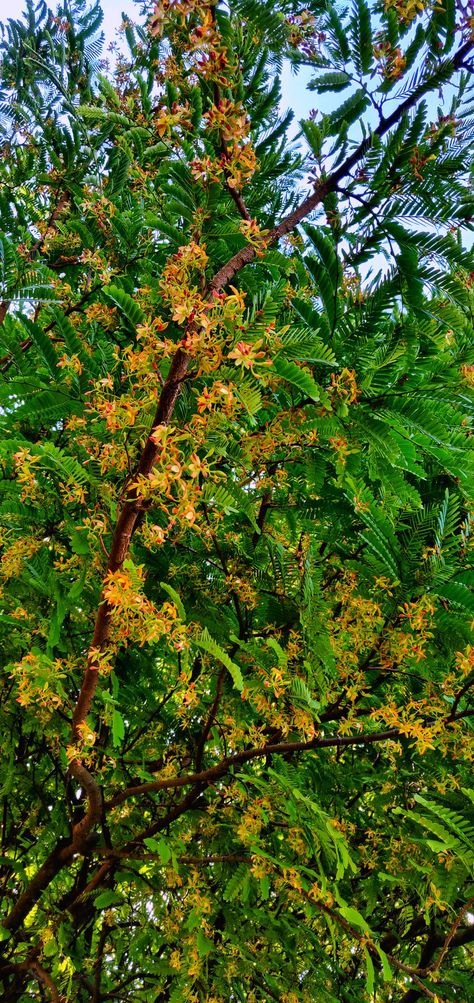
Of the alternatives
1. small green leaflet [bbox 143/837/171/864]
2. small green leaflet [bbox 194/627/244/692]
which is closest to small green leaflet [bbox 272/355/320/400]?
Result: small green leaflet [bbox 194/627/244/692]

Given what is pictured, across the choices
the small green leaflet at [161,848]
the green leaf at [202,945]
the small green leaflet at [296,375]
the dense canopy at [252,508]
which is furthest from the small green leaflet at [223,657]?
the green leaf at [202,945]

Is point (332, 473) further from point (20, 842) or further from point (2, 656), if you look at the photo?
point (20, 842)

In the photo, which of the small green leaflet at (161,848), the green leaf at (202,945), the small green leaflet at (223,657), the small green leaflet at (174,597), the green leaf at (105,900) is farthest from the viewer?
the green leaf at (105,900)

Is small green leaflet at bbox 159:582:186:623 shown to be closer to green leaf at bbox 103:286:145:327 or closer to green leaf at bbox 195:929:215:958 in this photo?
green leaf at bbox 103:286:145:327

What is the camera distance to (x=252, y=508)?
2.06 meters

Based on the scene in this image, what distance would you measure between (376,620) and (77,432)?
1.20 m

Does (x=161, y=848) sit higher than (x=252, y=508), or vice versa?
(x=252, y=508)

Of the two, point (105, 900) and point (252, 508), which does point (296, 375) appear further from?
point (105, 900)

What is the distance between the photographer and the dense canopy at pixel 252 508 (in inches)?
62.1

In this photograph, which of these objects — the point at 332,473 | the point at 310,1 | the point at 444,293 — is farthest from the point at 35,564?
the point at 310,1

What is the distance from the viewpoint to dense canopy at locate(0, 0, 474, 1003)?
158cm

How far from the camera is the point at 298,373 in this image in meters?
1.57

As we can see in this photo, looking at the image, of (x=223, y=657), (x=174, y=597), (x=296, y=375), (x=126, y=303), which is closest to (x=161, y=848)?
(x=223, y=657)

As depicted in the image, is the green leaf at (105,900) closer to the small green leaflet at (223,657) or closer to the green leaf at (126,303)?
the small green leaflet at (223,657)
